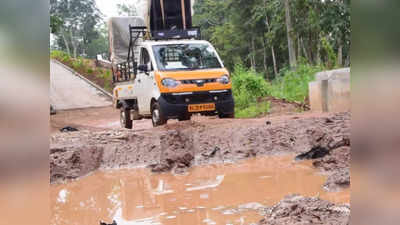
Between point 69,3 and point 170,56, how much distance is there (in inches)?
1203

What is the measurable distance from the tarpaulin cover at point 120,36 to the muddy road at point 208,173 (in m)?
5.86

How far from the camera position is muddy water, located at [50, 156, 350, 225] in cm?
388

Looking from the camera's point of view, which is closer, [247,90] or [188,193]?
[188,193]

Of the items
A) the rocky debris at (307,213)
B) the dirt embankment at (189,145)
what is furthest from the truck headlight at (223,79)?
the rocky debris at (307,213)

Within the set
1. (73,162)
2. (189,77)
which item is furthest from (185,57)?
(73,162)

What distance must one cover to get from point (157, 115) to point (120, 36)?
5970 mm

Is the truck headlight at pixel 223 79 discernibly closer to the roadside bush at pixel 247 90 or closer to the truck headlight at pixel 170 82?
the truck headlight at pixel 170 82

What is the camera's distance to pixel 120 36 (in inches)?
541

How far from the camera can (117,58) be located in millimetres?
13430

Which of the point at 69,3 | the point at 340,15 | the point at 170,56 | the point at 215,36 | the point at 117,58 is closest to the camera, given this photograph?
the point at 170,56

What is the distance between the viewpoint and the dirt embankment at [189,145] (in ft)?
20.3

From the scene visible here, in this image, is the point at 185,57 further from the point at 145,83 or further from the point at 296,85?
the point at 296,85

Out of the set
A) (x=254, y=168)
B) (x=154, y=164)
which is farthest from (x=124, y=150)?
(x=254, y=168)
